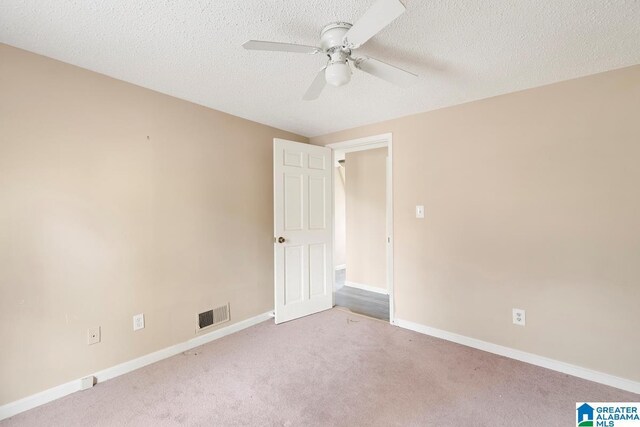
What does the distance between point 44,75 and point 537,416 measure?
12.4ft

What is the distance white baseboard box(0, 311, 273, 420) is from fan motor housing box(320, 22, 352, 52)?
8.57ft

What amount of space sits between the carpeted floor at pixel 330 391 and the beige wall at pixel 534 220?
13.7 inches

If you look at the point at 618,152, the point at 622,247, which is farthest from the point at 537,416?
the point at 618,152

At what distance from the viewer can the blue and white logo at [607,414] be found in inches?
65.2

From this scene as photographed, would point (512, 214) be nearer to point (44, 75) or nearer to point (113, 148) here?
point (113, 148)

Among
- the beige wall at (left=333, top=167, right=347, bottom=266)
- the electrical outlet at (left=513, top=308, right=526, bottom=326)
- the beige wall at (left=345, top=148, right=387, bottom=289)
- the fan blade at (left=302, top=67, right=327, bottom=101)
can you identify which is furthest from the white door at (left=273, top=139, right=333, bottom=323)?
the beige wall at (left=333, top=167, right=347, bottom=266)

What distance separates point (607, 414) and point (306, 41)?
2968 millimetres

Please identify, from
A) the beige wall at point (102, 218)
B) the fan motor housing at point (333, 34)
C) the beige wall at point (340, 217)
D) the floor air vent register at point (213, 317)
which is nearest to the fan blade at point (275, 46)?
the fan motor housing at point (333, 34)

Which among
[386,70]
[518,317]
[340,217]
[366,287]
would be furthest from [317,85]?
[340,217]

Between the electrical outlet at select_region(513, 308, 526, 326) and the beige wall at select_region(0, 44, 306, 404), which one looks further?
the electrical outlet at select_region(513, 308, 526, 326)

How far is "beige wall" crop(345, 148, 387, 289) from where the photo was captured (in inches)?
169

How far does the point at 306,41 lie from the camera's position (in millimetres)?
1606

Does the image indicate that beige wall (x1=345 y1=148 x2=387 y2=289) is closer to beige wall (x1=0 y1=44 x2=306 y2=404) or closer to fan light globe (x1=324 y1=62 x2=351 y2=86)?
beige wall (x1=0 y1=44 x2=306 y2=404)

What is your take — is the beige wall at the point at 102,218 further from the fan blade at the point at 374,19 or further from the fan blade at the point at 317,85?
the fan blade at the point at 374,19
